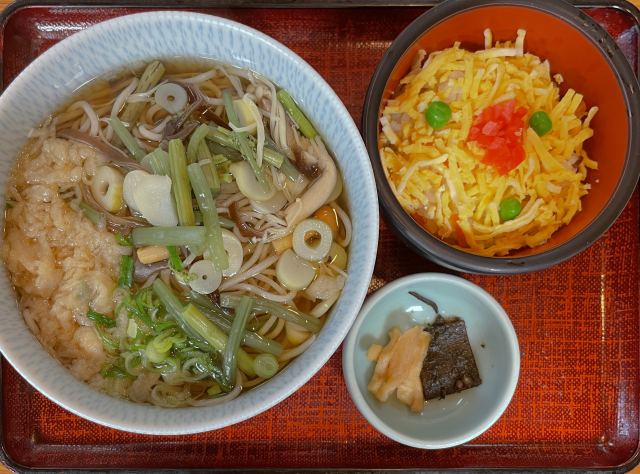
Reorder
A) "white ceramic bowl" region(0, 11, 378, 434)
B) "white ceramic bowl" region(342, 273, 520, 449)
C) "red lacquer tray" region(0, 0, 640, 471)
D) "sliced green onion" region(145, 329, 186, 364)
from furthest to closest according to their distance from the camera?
"red lacquer tray" region(0, 0, 640, 471) < "white ceramic bowl" region(342, 273, 520, 449) < "sliced green onion" region(145, 329, 186, 364) < "white ceramic bowl" region(0, 11, 378, 434)

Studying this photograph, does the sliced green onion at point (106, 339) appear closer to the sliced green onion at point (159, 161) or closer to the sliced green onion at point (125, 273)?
the sliced green onion at point (125, 273)

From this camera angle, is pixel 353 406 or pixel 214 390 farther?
pixel 353 406


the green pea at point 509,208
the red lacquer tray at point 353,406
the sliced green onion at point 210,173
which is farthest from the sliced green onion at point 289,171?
the green pea at point 509,208

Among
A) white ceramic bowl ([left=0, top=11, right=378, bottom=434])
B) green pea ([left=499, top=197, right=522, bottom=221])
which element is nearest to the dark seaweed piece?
green pea ([left=499, top=197, right=522, bottom=221])

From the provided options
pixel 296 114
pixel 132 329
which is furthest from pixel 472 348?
pixel 132 329

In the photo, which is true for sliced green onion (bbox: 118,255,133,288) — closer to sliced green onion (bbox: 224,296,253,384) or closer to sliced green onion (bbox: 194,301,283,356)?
sliced green onion (bbox: 194,301,283,356)

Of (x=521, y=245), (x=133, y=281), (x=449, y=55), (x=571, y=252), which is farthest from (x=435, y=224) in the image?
(x=133, y=281)

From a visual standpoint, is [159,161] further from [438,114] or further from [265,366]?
[438,114]
